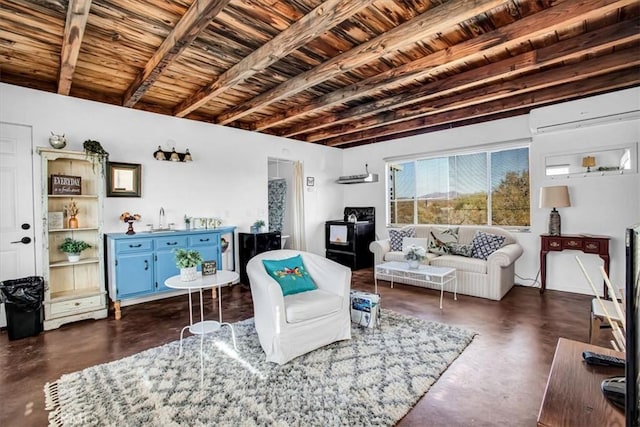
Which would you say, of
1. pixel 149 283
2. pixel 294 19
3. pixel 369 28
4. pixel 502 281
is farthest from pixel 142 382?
pixel 502 281

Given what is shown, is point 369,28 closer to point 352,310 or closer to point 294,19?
point 294,19

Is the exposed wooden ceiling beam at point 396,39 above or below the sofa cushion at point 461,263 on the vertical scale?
above

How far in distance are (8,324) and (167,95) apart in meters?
3.00

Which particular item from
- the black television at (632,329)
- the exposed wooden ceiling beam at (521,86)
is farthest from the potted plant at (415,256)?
the black television at (632,329)

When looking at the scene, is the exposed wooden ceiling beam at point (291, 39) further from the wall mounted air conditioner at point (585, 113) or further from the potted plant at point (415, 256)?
the wall mounted air conditioner at point (585, 113)

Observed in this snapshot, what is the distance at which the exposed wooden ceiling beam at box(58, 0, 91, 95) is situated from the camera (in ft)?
6.75

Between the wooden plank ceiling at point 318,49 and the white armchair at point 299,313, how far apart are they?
6.29ft

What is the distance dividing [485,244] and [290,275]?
10.4 feet

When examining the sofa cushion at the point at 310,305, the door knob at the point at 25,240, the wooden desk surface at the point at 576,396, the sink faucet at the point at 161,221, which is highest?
the sink faucet at the point at 161,221

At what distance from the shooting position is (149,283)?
3750 mm

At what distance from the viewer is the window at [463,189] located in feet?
16.1

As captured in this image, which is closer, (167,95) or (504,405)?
(504,405)

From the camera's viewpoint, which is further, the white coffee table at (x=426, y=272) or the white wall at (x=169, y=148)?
the white coffee table at (x=426, y=272)

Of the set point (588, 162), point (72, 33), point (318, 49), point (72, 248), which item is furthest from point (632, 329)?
point (588, 162)
